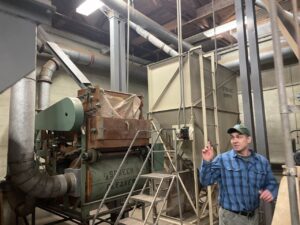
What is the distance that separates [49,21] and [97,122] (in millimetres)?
2362

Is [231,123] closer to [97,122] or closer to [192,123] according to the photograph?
[192,123]

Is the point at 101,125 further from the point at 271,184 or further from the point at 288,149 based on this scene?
the point at 288,149

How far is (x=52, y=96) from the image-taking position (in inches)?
242

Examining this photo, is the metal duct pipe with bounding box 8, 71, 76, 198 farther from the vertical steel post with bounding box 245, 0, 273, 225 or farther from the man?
the vertical steel post with bounding box 245, 0, 273, 225

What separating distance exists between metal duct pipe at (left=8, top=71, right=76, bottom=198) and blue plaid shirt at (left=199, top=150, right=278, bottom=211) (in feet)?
7.63

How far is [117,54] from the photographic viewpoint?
18.0 feet

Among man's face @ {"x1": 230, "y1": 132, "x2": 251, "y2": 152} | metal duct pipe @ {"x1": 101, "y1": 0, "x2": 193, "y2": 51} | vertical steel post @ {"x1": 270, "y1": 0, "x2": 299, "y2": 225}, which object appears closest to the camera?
vertical steel post @ {"x1": 270, "y1": 0, "x2": 299, "y2": 225}

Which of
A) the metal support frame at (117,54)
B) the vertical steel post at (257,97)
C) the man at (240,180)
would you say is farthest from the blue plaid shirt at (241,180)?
the metal support frame at (117,54)

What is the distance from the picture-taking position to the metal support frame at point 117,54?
214 inches

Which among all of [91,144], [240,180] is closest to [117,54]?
[91,144]

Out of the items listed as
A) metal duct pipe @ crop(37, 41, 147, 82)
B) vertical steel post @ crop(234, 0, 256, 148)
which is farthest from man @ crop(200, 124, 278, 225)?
metal duct pipe @ crop(37, 41, 147, 82)

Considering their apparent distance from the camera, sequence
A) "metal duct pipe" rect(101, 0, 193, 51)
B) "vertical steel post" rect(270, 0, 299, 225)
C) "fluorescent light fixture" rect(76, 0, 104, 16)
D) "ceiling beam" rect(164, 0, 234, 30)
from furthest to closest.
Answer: "ceiling beam" rect(164, 0, 234, 30)
"metal duct pipe" rect(101, 0, 193, 51)
"fluorescent light fixture" rect(76, 0, 104, 16)
"vertical steel post" rect(270, 0, 299, 225)

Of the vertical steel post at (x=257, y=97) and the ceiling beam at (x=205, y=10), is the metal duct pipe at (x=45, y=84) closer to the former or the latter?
the ceiling beam at (x=205, y=10)

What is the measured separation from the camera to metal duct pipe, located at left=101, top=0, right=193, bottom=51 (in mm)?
4848
